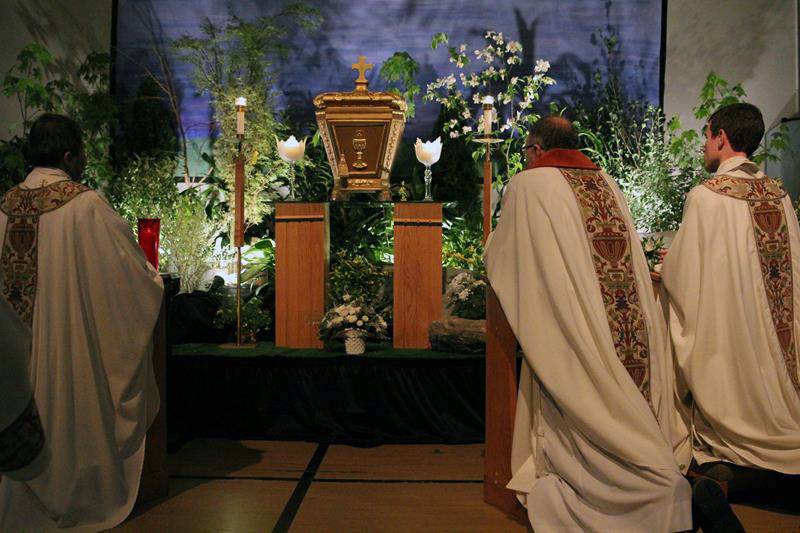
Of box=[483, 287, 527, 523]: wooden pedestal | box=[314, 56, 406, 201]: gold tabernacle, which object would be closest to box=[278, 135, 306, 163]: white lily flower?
box=[314, 56, 406, 201]: gold tabernacle

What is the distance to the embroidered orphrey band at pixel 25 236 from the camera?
3.62 meters

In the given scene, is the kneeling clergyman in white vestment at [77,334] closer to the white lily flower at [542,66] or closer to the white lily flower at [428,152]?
the white lily flower at [428,152]

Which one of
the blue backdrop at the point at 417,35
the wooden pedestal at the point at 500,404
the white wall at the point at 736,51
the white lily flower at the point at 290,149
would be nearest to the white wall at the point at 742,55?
the white wall at the point at 736,51

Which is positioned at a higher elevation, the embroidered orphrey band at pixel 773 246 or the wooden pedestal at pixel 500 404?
the embroidered orphrey band at pixel 773 246

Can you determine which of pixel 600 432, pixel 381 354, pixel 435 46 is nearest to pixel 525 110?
pixel 435 46

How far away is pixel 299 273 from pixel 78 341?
2.20 meters

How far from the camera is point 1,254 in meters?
3.65

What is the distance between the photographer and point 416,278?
5.69 metres

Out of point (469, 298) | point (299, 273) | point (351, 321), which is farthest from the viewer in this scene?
point (299, 273)

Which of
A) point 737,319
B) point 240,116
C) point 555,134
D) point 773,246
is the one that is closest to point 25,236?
point 240,116

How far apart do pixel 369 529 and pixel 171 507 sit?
3.35ft

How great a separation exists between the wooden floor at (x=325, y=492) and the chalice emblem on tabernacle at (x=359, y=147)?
6.62 ft

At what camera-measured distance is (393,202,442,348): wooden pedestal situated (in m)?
5.67

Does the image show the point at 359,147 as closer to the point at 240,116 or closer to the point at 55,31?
the point at 240,116
